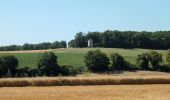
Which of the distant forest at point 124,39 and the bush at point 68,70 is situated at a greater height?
the distant forest at point 124,39

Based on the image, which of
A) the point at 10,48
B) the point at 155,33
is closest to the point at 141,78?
the point at 155,33

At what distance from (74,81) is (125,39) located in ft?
247

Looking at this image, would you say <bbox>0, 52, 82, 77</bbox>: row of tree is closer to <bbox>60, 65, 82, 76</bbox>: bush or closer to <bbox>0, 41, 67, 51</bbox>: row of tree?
<bbox>60, 65, 82, 76</bbox>: bush

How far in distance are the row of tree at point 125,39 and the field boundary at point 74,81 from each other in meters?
69.8

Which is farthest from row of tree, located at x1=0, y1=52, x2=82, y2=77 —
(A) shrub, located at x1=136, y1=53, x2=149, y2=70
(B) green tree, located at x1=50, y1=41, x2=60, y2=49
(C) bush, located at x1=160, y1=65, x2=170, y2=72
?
(B) green tree, located at x1=50, y1=41, x2=60, y2=49

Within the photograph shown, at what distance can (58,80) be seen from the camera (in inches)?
2106

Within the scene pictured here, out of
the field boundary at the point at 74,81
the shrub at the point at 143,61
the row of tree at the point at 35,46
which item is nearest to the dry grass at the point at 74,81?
the field boundary at the point at 74,81

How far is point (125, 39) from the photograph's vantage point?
5037 inches

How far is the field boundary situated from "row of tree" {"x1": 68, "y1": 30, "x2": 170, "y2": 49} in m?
69.8

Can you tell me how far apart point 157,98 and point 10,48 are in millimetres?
111048

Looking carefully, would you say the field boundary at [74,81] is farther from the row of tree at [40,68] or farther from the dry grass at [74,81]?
the row of tree at [40,68]

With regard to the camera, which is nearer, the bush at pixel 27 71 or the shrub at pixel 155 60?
the bush at pixel 27 71

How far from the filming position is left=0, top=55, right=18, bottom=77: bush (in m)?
80.3

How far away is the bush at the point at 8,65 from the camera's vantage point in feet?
263
